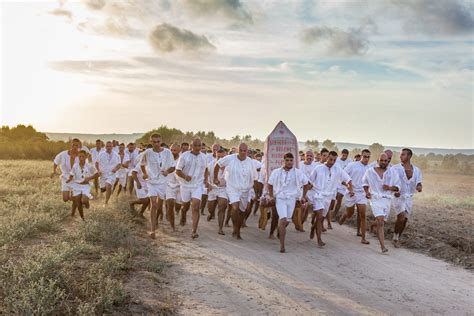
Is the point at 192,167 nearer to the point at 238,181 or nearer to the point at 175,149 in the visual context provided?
the point at 238,181

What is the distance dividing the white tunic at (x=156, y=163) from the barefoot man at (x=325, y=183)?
3.42 m

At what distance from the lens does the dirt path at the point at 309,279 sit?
7.14 meters

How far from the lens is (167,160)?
39.7ft

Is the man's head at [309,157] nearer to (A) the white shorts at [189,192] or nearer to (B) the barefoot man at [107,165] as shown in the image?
(A) the white shorts at [189,192]

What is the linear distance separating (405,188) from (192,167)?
16.4 ft

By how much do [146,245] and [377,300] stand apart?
4.80 m

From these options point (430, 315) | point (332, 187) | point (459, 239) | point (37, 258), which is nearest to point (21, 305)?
point (37, 258)

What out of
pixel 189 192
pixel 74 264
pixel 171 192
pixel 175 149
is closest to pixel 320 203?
pixel 189 192

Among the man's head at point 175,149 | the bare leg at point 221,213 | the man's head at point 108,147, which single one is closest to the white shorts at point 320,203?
the bare leg at point 221,213

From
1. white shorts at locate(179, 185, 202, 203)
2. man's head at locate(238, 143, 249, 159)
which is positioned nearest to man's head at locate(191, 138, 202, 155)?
white shorts at locate(179, 185, 202, 203)

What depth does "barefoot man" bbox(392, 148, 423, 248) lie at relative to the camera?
38.6 ft

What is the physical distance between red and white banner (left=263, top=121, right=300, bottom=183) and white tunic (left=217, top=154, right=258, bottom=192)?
1.38m

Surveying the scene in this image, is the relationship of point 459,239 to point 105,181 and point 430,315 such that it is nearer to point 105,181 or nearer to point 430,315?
point 430,315

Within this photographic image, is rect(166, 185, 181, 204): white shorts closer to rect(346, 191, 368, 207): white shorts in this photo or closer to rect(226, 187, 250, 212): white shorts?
rect(226, 187, 250, 212): white shorts
